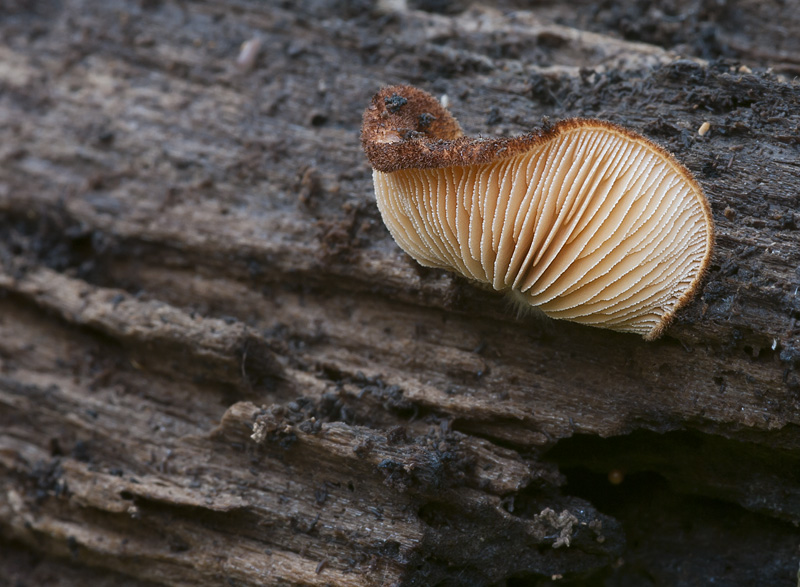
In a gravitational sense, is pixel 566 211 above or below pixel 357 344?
above

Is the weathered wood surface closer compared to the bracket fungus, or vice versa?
the bracket fungus

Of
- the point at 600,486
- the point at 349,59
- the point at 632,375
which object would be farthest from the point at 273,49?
the point at 600,486

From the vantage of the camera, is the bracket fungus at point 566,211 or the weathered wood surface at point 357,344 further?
the weathered wood surface at point 357,344

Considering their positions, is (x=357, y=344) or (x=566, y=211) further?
(x=357, y=344)

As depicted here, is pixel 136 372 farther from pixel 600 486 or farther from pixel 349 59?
pixel 600 486
